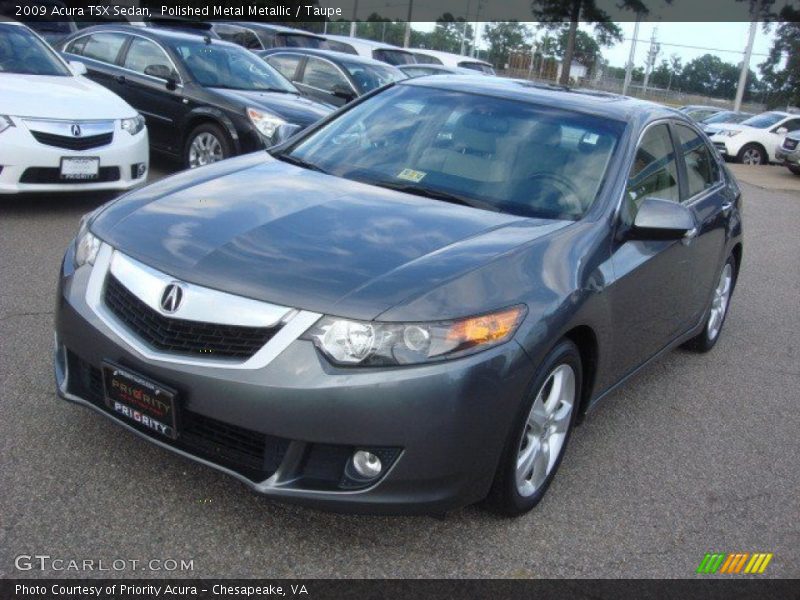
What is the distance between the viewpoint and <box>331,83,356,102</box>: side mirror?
1195cm

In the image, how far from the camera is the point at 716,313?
6.03 metres

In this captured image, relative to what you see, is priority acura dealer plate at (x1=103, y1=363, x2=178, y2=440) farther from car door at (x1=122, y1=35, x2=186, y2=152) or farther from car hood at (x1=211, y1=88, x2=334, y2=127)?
car door at (x1=122, y1=35, x2=186, y2=152)

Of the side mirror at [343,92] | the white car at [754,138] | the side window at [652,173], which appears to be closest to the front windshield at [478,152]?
the side window at [652,173]

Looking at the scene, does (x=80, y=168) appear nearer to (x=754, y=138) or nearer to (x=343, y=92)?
(x=343, y=92)

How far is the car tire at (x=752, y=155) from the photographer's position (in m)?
22.9

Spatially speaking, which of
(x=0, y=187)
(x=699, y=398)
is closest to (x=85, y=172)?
(x=0, y=187)

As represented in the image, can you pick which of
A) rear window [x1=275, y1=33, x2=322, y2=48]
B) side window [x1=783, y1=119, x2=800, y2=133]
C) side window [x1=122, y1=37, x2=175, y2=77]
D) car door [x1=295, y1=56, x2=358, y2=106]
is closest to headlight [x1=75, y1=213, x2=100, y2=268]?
side window [x1=122, y1=37, x2=175, y2=77]

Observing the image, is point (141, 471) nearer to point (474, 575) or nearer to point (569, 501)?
point (474, 575)

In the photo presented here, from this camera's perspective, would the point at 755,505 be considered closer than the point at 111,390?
No

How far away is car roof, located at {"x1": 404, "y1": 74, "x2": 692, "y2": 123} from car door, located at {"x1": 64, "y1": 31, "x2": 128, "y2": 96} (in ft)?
20.3

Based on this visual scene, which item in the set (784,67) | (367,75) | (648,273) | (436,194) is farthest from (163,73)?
(784,67)

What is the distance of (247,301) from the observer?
2.94 meters

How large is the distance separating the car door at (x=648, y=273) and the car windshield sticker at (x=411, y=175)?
89 cm

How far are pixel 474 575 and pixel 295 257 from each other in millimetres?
1227
